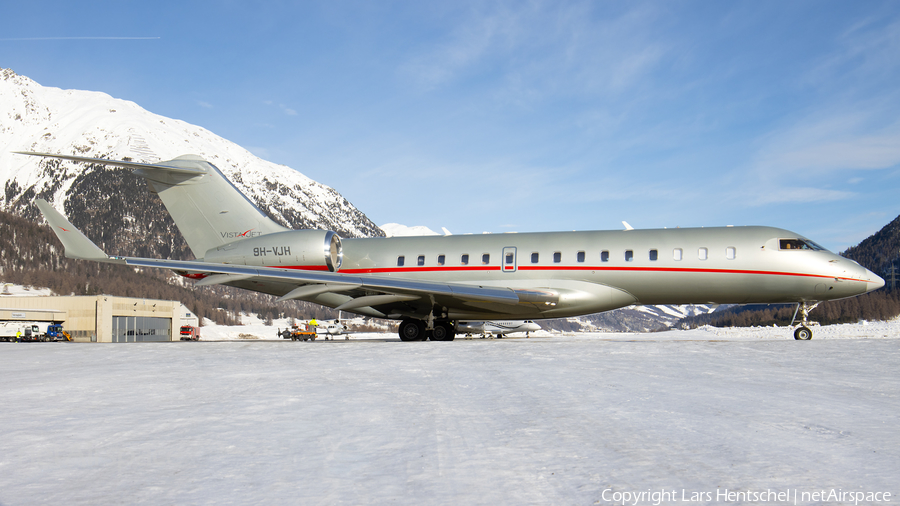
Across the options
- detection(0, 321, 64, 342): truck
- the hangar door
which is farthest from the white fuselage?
the hangar door

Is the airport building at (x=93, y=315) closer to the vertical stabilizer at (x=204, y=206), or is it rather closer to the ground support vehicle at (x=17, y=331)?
the ground support vehicle at (x=17, y=331)

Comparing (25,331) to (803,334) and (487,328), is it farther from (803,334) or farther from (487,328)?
(803,334)

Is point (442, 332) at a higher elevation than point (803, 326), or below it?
below

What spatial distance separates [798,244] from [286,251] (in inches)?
630

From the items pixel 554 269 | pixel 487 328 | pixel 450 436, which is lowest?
pixel 487 328

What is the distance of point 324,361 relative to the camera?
36.2 feet

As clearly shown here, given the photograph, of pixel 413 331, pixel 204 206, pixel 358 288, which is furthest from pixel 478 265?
pixel 204 206

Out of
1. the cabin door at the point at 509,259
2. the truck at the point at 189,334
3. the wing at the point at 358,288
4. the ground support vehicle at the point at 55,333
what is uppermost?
the cabin door at the point at 509,259

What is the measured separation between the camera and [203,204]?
827 inches

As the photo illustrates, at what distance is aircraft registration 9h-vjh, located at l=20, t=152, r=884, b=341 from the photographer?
17453mm

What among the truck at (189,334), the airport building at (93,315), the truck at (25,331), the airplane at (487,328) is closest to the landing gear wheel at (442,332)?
the airplane at (487,328)

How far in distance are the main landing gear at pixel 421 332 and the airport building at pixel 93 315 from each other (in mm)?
54822

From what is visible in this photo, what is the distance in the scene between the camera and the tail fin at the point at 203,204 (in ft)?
68.7

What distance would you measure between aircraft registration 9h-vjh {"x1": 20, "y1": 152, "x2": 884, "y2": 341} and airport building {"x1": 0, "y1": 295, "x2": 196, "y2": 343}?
50.8 metres
